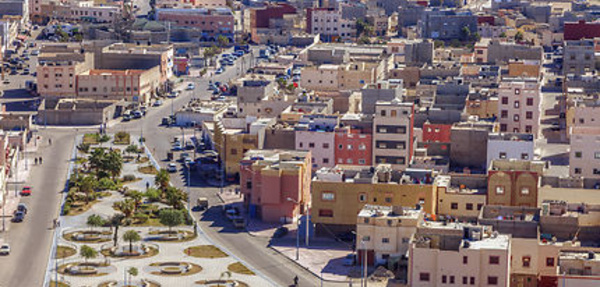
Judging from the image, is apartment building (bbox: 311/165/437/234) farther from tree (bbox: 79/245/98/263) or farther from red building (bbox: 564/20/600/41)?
red building (bbox: 564/20/600/41)

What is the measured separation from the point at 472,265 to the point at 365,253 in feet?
32.0

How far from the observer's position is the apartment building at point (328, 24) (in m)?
182

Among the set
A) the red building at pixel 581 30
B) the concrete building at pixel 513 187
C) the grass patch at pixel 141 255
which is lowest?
the grass patch at pixel 141 255

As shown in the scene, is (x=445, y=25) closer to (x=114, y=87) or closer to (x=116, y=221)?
(x=114, y=87)

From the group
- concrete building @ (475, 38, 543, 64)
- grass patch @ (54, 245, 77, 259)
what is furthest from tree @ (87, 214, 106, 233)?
concrete building @ (475, 38, 543, 64)

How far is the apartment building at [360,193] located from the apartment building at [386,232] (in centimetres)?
459

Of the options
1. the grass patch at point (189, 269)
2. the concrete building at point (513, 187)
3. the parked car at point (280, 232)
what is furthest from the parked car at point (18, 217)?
the concrete building at point (513, 187)

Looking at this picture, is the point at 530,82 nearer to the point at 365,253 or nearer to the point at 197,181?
the point at 197,181

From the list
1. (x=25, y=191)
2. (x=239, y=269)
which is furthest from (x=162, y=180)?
(x=239, y=269)

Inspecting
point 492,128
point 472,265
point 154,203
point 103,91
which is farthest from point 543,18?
point 472,265

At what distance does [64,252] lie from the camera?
84.2 metres

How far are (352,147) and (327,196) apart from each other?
A: 13.6 metres

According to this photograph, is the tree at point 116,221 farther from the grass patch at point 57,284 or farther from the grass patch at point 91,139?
the grass patch at point 91,139

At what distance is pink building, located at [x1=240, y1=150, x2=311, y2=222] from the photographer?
9144 centimetres
